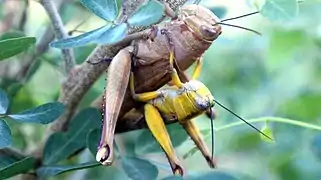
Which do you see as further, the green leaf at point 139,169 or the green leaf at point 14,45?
the green leaf at point 139,169

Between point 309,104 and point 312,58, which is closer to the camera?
point 309,104

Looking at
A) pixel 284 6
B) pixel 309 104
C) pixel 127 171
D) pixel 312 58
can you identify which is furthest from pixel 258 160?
pixel 284 6

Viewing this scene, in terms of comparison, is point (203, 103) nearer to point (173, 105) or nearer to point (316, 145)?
point (173, 105)

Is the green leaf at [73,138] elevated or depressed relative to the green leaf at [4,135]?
depressed

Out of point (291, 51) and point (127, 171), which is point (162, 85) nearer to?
point (127, 171)

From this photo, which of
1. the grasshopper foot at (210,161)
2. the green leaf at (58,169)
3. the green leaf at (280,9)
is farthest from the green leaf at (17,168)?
the green leaf at (280,9)

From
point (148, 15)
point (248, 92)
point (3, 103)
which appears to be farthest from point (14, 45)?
point (248, 92)

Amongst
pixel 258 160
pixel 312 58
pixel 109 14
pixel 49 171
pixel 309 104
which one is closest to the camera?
pixel 109 14

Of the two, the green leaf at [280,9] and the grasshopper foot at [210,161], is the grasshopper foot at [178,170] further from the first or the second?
the green leaf at [280,9]
